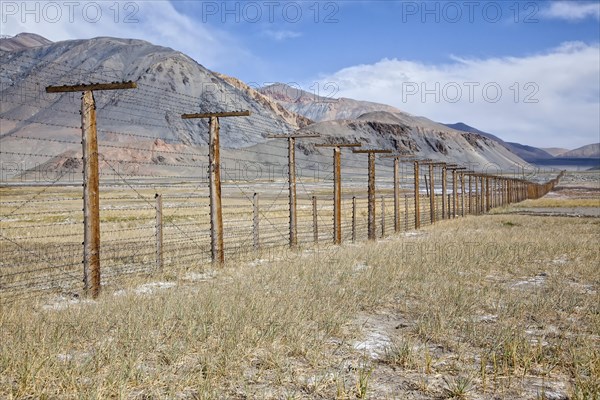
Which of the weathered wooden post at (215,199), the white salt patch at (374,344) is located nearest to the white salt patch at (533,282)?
the white salt patch at (374,344)

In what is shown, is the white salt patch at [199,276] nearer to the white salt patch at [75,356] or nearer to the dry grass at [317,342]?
the dry grass at [317,342]

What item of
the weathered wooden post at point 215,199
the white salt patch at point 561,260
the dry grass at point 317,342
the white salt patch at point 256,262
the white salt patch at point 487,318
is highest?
the weathered wooden post at point 215,199

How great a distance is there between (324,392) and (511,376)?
1591mm

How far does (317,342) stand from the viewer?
18.5ft

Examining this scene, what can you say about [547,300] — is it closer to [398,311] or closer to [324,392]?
[398,311]

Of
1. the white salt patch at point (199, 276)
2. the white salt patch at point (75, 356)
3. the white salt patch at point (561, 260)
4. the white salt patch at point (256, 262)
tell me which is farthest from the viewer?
the white salt patch at point (256, 262)

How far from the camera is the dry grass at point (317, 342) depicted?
4.56 metres

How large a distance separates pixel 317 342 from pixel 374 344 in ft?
2.37

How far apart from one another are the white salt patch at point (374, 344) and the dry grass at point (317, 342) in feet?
0.07

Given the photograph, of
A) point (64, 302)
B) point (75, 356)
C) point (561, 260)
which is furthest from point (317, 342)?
point (561, 260)

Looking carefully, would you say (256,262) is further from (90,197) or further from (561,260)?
(561,260)

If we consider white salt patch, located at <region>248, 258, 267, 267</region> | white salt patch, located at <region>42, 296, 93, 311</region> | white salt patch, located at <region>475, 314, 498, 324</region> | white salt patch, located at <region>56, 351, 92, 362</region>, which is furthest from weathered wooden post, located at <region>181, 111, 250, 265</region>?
white salt patch, located at <region>56, 351, 92, 362</region>

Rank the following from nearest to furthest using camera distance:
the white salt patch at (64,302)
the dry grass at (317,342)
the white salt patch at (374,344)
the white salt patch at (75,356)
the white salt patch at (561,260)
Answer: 1. the dry grass at (317,342)
2. the white salt patch at (75,356)
3. the white salt patch at (374,344)
4. the white salt patch at (64,302)
5. the white salt patch at (561,260)

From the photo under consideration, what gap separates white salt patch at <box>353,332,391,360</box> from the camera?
569 cm
